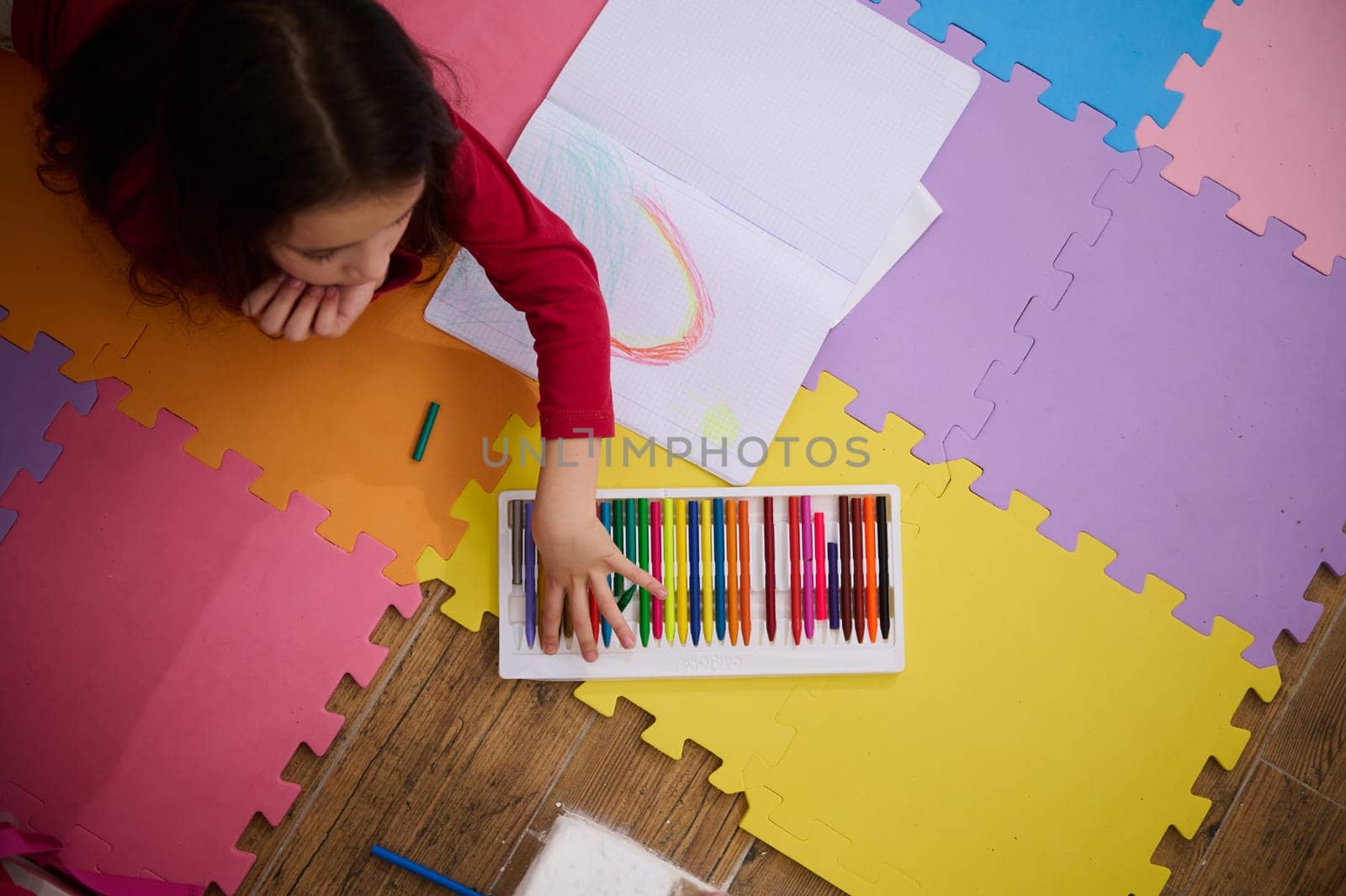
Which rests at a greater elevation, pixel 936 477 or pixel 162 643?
pixel 936 477

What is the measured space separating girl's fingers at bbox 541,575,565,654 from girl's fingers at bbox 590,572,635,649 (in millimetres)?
31

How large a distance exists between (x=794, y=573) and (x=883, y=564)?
0.09 metres

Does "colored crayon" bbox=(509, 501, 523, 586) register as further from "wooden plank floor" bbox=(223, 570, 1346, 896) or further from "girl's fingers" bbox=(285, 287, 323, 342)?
"girl's fingers" bbox=(285, 287, 323, 342)

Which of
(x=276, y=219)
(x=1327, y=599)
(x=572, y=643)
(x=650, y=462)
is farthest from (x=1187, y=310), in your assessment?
(x=276, y=219)

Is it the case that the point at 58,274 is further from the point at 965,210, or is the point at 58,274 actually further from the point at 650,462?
the point at 965,210

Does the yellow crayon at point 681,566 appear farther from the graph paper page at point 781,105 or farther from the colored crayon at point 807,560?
the graph paper page at point 781,105

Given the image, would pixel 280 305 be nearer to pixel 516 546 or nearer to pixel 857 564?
pixel 516 546

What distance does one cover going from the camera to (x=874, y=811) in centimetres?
89

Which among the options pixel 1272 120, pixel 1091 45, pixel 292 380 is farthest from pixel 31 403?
pixel 1272 120

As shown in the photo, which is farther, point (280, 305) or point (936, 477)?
point (936, 477)

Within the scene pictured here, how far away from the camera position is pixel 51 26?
76 cm

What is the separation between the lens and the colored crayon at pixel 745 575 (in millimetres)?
878

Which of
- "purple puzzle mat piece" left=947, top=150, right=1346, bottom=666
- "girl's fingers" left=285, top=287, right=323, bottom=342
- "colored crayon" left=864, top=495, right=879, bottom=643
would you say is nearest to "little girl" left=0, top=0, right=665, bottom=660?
"girl's fingers" left=285, top=287, right=323, bottom=342

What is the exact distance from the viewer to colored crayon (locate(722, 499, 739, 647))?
88cm
